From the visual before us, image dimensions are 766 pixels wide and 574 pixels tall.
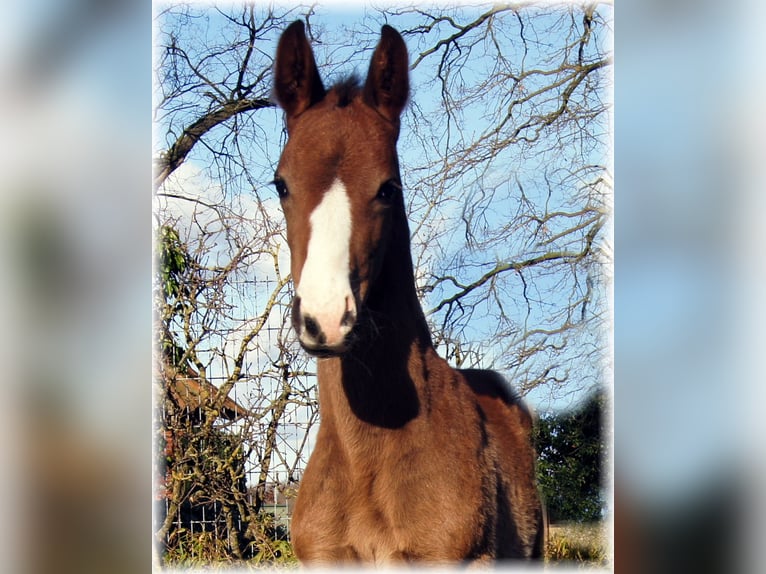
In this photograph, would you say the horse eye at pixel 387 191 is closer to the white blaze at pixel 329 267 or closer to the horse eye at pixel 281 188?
the white blaze at pixel 329 267

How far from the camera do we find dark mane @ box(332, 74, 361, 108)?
98.0 inches

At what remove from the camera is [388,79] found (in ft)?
8.26

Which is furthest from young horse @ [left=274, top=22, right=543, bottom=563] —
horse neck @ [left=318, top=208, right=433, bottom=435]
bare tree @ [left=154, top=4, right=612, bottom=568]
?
bare tree @ [left=154, top=4, right=612, bottom=568]

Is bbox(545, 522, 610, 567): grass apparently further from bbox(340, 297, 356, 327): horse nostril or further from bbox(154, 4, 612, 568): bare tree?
bbox(340, 297, 356, 327): horse nostril

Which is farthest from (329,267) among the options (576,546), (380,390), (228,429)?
(576,546)

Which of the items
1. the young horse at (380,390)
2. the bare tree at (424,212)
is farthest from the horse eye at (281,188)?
the bare tree at (424,212)
